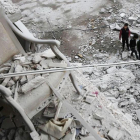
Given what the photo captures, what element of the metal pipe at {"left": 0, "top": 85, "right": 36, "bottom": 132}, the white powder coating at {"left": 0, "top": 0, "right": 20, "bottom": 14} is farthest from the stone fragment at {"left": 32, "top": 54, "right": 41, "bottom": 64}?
the white powder coating at {"left": 0, "top": 0, "right": 20, "bottom": 14}

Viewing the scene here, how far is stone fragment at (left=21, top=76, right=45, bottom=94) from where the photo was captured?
11.4 ft

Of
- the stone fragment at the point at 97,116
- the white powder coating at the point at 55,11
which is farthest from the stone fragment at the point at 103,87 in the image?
the white powder coating at the point at 55,11

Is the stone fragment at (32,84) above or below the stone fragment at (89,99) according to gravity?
Answer: above

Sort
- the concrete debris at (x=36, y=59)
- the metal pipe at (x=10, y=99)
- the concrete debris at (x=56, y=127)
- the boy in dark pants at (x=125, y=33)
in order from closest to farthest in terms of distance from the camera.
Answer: the metal pipe at (x=10, y=99) < the concrete debris at (x=56, y=127) < the concrete debris at (x=36, y=59) < the boy in dark pants at (x=125, y=33)

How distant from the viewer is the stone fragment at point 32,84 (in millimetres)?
3478

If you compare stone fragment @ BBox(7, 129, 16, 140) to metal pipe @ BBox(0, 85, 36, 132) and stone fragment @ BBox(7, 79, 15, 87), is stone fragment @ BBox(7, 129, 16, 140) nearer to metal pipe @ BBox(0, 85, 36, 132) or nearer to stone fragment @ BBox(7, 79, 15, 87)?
metal pipe @ BBox(0, 85, 36, 132)

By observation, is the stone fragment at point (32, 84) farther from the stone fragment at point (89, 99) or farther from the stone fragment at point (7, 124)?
the stone fragment at point (89, 99)

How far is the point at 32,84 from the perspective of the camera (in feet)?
11.6

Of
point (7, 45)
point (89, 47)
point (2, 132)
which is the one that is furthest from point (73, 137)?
point (89, 47)

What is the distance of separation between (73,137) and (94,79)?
217cm

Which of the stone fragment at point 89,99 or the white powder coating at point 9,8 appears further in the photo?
the white powder coating at point 9,8

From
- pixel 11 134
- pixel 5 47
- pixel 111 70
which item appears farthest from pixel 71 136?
pixel 111 70

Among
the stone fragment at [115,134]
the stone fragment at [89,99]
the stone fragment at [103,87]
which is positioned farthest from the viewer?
the stone fragment at [103,87]

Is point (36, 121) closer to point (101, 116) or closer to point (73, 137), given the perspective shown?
point (73, 137)
